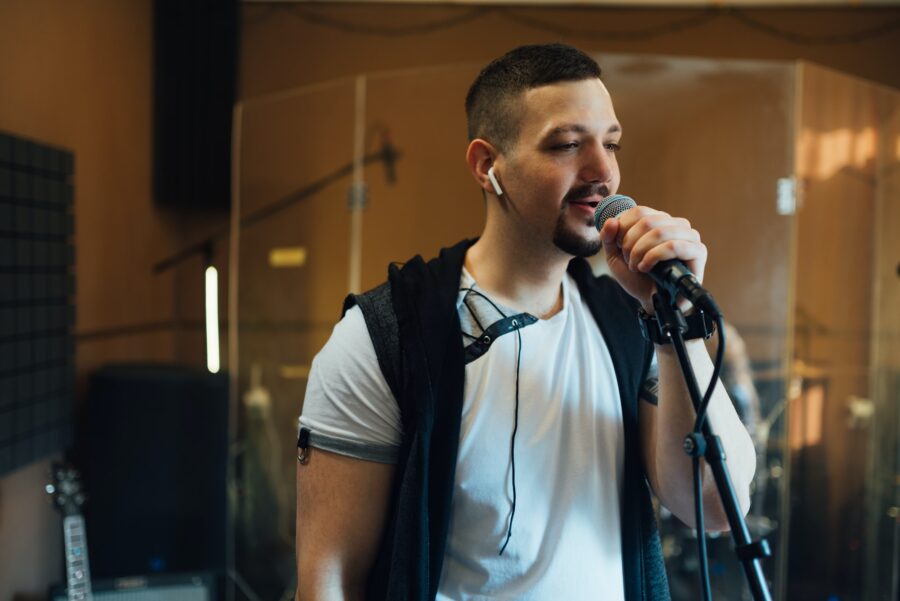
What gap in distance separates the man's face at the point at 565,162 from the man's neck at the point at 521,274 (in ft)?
0.12

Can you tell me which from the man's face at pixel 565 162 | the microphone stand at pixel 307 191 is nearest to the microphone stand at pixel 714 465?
the man's face at pixel 565 162

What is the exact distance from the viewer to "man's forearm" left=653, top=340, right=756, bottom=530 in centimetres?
111

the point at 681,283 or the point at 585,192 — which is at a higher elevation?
the point at 585,192

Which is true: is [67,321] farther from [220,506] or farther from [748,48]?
[748,48]

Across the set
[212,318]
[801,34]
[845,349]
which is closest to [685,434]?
[845,349]

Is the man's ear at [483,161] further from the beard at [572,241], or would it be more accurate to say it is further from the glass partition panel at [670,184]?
the glass partition panel at [670,184]

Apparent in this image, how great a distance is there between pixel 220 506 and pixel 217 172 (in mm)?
1564

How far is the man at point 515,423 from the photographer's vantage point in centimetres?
115

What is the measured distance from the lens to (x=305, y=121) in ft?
10.2

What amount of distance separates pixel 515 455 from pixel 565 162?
0.40 m

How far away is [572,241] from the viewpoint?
120 centimetres

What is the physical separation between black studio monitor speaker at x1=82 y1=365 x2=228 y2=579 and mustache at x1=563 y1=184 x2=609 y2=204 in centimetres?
225

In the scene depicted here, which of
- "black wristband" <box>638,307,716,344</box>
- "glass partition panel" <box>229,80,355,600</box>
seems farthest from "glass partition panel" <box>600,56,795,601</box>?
"black wristband" <box>638,307,716,344</box>

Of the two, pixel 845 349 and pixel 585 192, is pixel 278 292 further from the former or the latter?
pixel 585 192
